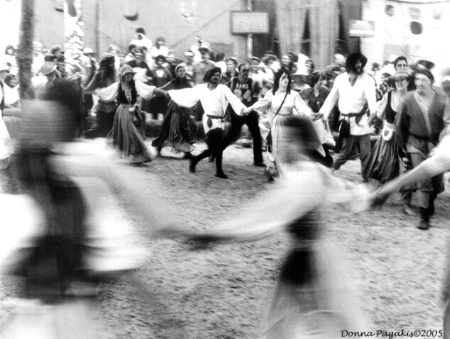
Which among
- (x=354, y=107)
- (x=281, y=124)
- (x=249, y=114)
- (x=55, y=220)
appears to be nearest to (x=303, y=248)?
(x=55, y=220)

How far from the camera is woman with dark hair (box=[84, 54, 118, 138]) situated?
1362 cm

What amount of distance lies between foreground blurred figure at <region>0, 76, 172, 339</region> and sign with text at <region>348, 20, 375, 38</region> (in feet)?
59.4

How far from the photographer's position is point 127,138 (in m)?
13.3

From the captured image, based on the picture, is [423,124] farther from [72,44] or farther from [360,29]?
[360,29]

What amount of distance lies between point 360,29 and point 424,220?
12275 millimetres

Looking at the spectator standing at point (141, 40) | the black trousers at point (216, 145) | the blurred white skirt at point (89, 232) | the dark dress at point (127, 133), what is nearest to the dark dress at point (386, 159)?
the black trousers at point (216, 145)

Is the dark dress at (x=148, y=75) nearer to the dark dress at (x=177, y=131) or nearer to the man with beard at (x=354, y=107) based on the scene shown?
the dark dress at (x=177, y=131)

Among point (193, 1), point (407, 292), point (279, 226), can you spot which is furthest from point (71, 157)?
point (193, 1)

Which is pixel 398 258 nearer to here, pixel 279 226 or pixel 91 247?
pixel 279 226

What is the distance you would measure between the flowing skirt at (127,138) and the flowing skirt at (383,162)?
142 inches

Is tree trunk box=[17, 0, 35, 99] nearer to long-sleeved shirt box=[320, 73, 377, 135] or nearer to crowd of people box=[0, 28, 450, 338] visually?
crowd of people box=[0, 28, 450, 338]

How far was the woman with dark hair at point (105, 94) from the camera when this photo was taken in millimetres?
13617

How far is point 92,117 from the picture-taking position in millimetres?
16391

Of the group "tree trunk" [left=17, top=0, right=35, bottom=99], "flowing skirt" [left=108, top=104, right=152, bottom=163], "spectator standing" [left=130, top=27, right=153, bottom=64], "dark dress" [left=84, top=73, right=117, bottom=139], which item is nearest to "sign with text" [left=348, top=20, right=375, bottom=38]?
"spectator standing" [left=130, top=27, right=153, bottom=64]
